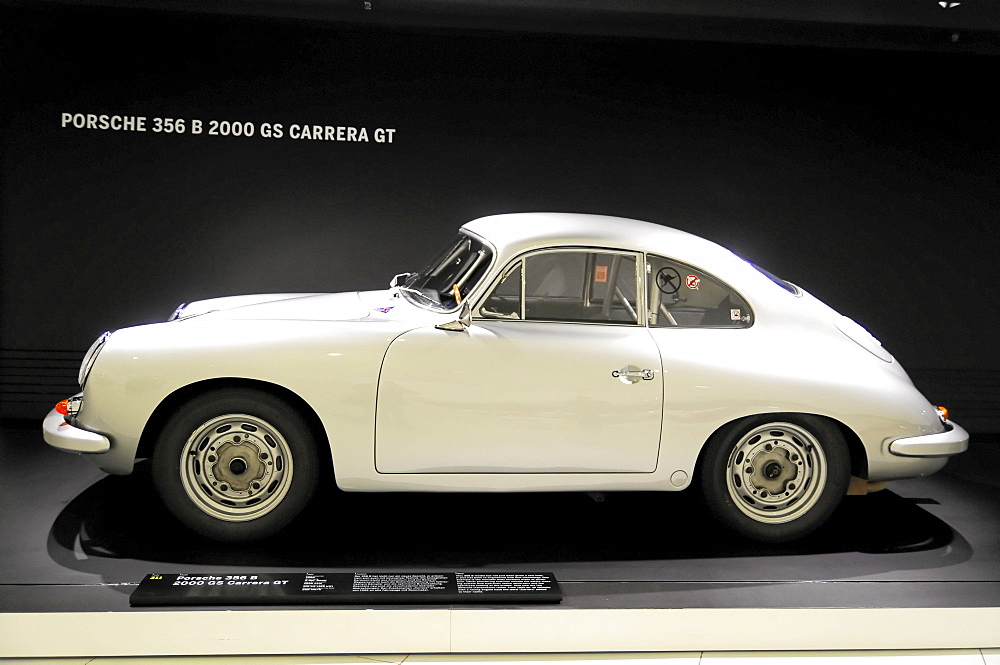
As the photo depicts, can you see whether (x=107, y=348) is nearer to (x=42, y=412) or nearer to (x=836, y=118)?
(x=42, y=412)

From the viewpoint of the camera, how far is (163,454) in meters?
3.66

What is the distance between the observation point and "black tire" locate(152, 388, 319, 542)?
3678mm

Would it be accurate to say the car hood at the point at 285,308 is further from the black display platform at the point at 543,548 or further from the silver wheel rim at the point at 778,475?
the silver wheel rim at the point at 778,475

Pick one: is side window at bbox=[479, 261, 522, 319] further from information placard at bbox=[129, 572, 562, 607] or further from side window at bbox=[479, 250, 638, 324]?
information placard at bbox=[129, 572, 562, 607]

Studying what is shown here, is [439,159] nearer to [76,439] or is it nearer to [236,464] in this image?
[236,464]

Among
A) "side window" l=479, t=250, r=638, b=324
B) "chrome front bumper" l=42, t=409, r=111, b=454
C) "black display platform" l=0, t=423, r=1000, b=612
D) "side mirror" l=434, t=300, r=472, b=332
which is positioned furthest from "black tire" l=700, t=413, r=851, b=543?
"chrome front bumper" l=42, t=409, r=111, b=454

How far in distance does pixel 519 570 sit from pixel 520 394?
28.6 inches

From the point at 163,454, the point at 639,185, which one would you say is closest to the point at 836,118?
the point at 639,185

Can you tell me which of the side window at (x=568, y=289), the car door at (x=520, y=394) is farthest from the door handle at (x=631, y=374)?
the side window at (x=568, y=289)

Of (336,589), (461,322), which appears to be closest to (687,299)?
(461,322)

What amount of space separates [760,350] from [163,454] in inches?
103

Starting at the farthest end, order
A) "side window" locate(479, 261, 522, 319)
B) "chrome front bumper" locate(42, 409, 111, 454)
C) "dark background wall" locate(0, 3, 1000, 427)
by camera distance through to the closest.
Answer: "dark background wall" locate(0, 3, 1000, 427)
"side window" locate(479, 261, 522, 319)
"chrome front bumper" locate(42, 409, 111, 454)

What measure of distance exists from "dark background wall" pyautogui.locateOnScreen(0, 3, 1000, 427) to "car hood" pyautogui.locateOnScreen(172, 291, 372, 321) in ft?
4.21

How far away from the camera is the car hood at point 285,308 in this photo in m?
3.88
